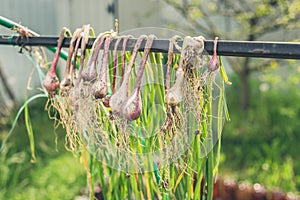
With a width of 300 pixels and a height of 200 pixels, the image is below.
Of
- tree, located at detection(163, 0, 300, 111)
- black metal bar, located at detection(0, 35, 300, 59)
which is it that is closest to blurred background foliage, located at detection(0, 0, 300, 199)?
tree, located at detection(163, 0, 300, 111)

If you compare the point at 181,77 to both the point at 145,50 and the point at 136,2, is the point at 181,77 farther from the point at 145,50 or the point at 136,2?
the point at 136,2

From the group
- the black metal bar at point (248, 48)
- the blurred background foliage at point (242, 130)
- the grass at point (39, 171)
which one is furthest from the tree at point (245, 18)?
the black metal bar at point (248, 48)

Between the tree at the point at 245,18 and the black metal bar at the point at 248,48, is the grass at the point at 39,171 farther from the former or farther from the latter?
the black metal bar at the point at 248,48

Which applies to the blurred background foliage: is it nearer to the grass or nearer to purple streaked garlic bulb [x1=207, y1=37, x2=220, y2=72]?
the grass

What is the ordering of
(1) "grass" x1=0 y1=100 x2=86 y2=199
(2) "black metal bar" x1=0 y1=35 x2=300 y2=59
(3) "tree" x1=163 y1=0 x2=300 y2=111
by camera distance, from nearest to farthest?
(2) "black metal bar" x1=0 y1=35 x2=300 y2=59
(1) "grass" x1=0 y1=100 x2=86 y2=199
(3) "tree" x1=163 y1=0 x2=300 y2=111

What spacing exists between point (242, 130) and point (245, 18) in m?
0.67

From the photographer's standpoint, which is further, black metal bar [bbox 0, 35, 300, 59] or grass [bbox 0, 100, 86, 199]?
grass [bbox 0, 100, 86, 199]

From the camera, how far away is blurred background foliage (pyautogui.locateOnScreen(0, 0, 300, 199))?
2.29 m

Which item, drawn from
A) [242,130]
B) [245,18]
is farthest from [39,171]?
[245,18]

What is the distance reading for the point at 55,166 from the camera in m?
2.53

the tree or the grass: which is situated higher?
the tree

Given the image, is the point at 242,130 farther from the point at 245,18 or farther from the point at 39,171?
the point at 39,171

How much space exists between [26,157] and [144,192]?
1905 mm

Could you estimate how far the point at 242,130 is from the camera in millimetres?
2852
